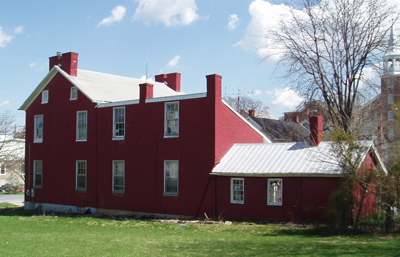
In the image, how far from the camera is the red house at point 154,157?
66.6 ft

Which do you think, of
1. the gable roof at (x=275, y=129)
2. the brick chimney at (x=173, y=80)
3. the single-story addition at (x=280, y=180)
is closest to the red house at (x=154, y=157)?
the single-story addition at (x=280, y=180)

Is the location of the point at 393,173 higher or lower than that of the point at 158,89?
lower

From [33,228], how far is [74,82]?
1128 centimetres

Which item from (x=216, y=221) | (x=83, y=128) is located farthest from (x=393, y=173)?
(x=83, y=128)

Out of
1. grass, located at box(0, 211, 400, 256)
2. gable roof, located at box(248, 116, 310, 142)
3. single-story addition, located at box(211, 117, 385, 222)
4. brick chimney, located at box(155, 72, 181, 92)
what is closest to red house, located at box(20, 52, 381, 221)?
single-story addition, located at box(211, 117, 385, 222)

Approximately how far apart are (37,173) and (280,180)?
19.3 meters

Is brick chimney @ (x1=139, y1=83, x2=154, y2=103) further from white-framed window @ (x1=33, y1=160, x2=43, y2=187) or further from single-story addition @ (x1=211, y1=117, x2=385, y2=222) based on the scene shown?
white-framed window @ (x1=33, y1=160, x2=43, y2=187)

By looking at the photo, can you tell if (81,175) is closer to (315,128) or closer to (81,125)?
(81,125)

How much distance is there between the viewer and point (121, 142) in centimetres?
2581

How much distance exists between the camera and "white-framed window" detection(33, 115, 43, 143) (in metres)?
31.1

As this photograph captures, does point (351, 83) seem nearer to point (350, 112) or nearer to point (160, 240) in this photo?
point (350, 112)

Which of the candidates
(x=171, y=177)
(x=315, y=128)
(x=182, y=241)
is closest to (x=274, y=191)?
(x=315, y=128)

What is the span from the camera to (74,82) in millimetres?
28609

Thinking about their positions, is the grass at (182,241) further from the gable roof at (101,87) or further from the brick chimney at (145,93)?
the gable roof at (101,87)
